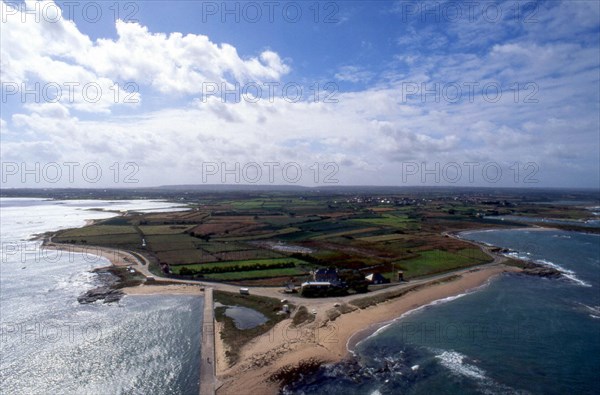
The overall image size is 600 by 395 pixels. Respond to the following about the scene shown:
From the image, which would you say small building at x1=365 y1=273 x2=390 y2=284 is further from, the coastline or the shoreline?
the shoreline

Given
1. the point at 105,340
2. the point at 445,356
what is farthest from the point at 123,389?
the point at 445,356

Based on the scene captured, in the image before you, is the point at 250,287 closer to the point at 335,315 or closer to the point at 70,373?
the point at 335,315

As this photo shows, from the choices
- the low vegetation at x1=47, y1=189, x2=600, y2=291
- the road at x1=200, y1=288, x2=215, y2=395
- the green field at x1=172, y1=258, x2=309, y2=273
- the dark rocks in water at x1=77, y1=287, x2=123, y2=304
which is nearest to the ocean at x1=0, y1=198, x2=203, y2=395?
the road at x1=200, y1=288, x2=215, y2=395

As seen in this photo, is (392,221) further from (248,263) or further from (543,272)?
(248,263)

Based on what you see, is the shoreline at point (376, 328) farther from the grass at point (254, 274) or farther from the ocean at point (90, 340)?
the grass at point (254, 274)

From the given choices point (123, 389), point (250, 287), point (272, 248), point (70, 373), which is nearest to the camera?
point (123, 389)

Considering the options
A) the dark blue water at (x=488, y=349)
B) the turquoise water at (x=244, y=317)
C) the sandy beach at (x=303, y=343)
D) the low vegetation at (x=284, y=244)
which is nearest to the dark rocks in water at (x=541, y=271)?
the dark blue water at (x=488, y=349)
